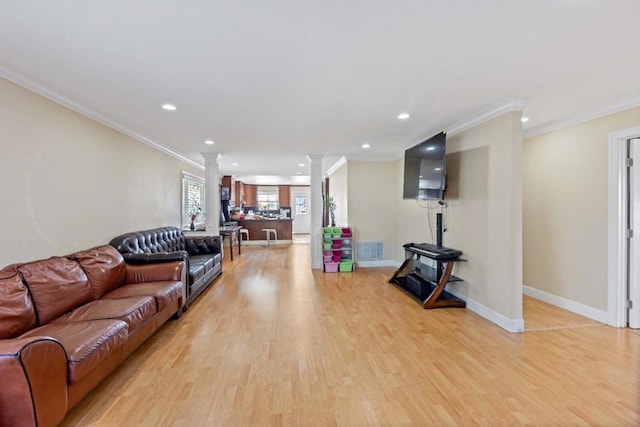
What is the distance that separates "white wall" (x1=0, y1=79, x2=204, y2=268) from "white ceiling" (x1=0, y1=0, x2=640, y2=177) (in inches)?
9.4

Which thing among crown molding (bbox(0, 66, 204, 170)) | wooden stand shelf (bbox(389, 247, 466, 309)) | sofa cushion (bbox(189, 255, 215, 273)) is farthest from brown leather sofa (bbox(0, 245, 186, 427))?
wooden stand shelf (bbox(389, 247, 466, 309))

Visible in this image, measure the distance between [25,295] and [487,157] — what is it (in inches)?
175

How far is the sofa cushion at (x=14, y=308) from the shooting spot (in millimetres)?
1880

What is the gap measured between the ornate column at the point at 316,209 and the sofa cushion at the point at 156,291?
3.09 meters

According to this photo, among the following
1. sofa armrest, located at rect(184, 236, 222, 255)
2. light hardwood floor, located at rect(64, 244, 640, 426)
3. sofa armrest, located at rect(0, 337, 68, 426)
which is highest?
sofa armrest, located at rect(184, 236, 222, 255)

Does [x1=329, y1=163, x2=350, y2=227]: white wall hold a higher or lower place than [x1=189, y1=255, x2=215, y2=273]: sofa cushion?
higher

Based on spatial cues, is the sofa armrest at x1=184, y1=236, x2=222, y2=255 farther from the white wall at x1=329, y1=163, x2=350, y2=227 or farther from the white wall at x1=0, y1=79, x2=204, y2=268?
the white wall at x1=329, y1=163, x2=350, y2=227

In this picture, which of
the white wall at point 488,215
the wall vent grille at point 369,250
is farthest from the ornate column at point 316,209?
the white wall at point 488,215

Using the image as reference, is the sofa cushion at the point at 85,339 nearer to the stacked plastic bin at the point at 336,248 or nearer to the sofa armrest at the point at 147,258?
the sofa armrest at the point at 147,258

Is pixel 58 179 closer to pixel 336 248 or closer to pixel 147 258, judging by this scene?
pixel 147 258

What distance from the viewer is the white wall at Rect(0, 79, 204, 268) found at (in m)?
2.32

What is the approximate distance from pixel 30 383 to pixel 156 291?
1.43 metres

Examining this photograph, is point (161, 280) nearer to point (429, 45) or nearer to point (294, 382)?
point (294, 382)

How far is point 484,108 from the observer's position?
3.11m
